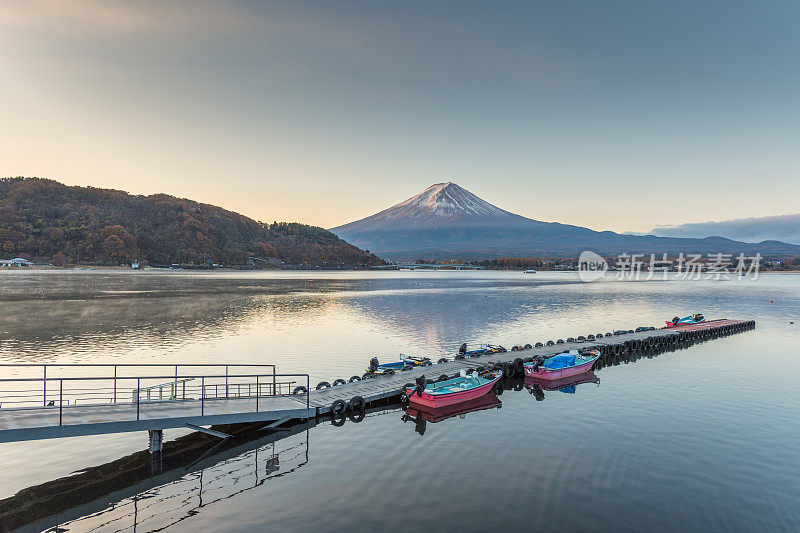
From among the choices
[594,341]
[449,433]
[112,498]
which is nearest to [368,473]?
[449,433]

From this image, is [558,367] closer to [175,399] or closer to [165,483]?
[175,399]

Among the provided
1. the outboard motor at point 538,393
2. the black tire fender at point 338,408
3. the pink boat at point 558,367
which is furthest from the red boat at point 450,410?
the pink boat at point 558,367

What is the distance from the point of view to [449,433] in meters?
23.6

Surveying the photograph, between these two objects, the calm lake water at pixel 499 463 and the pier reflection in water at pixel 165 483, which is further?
the calm lake water at pixel 499 463

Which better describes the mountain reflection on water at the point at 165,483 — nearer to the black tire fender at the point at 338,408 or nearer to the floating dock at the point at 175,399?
the black tire fender at the point at 338,408

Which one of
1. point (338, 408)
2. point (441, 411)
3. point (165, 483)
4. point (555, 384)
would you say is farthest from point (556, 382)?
point (165, 483)

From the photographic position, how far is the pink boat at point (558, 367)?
115 ft

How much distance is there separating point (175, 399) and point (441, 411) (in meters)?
13.8

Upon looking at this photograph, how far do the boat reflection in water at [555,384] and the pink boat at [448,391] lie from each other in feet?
13.5

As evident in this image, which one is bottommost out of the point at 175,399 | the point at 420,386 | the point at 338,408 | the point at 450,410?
the point at 450,410

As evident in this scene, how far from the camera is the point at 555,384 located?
34688 millimetres

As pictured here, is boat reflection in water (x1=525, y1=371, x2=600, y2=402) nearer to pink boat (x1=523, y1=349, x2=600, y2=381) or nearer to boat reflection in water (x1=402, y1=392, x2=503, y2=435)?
pink boat (x1=523, y1=349, x2=600, y2=381)

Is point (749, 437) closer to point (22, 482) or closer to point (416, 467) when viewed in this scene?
point (416, 467)

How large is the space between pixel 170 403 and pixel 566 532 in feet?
55.4
